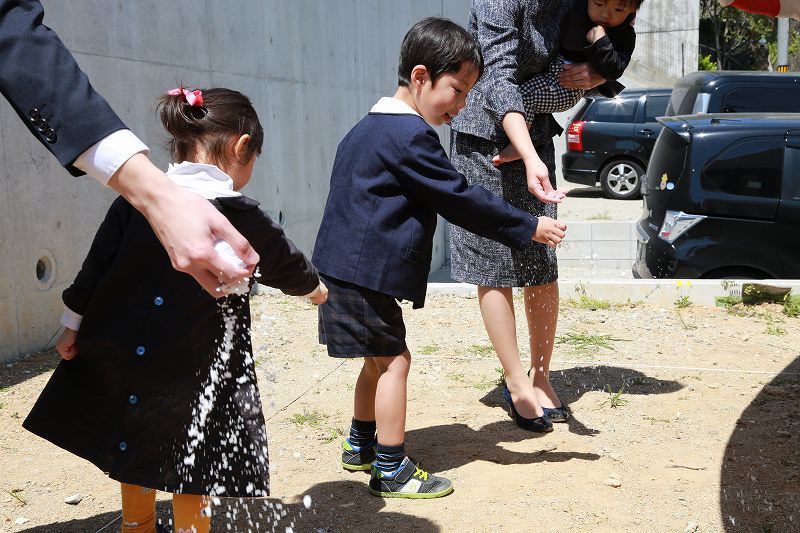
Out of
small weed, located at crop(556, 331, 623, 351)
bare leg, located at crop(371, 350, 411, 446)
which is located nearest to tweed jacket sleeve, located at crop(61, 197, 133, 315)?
bare leg, located at crop(371, 350, 411, 446)

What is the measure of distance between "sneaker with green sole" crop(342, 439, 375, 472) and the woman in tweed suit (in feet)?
2.42

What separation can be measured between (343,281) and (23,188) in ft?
8.38

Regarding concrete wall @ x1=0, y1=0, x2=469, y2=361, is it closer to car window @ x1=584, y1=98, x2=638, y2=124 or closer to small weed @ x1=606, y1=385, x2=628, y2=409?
small weed @ x1=606, y1=385, x2=628, y2=409

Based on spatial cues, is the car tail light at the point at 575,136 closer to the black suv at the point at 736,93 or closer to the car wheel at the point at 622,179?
the car wheel at the point at 622,179

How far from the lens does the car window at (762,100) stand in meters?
11.0

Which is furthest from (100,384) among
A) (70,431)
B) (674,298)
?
(674,298)

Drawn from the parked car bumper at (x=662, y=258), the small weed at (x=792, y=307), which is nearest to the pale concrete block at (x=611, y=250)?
the parked car bumper at (x=662, y=258)

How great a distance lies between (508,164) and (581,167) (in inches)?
477

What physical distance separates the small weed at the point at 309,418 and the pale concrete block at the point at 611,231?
21.6ft

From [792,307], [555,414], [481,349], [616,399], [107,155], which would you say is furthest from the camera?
[792,307]

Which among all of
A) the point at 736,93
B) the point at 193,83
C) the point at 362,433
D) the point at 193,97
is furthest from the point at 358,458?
the point at 736,93

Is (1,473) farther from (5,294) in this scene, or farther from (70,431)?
(5,294)

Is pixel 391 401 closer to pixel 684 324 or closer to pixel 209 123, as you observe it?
pixel 209 123

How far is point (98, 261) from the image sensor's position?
2494 mm
